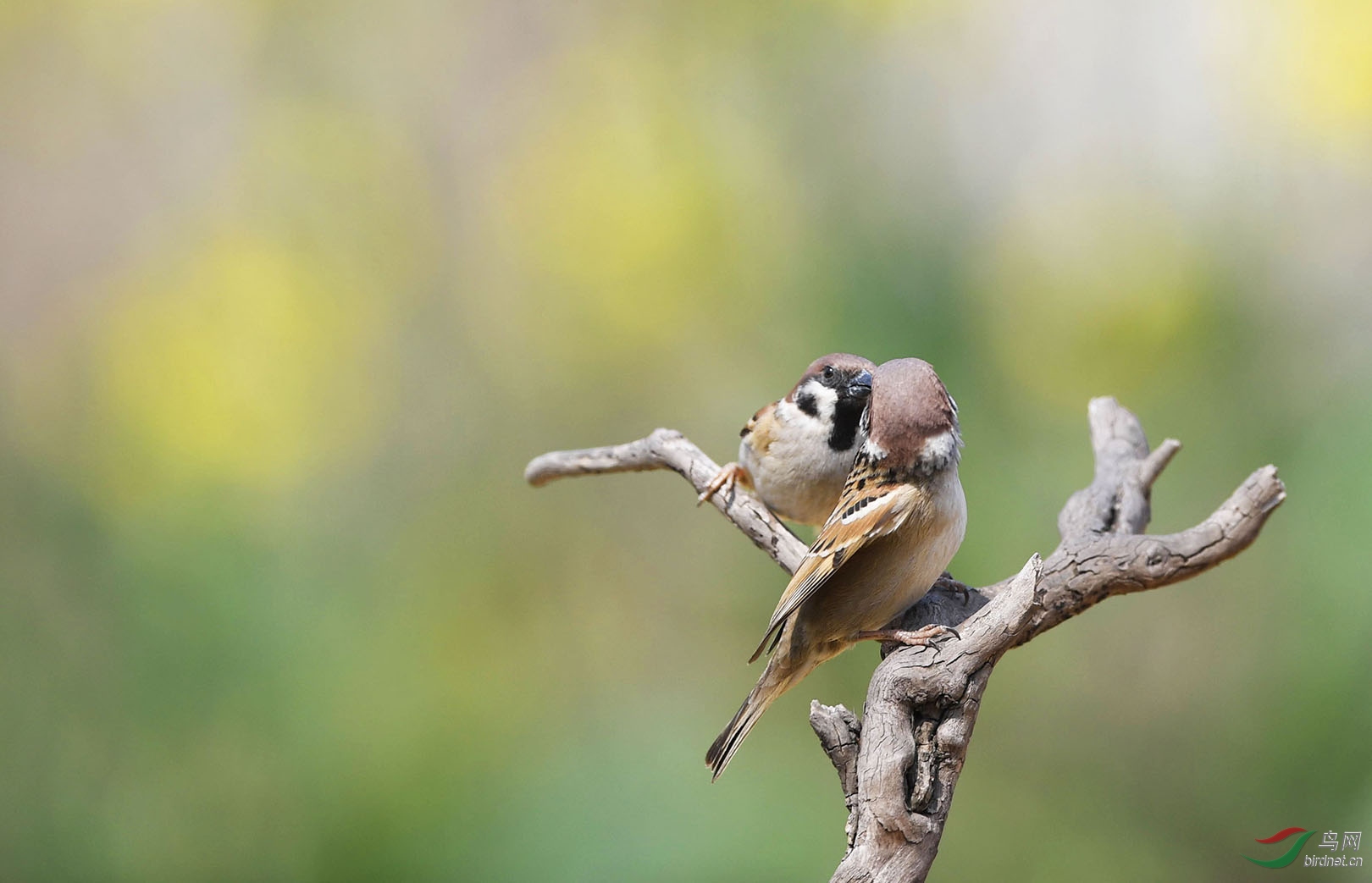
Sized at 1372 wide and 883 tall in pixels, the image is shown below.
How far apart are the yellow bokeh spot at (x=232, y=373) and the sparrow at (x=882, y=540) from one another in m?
1.92

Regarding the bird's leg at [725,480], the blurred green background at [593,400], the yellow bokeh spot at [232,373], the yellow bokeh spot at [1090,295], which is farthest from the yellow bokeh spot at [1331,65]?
the yellow bokeh spot at [232,373]

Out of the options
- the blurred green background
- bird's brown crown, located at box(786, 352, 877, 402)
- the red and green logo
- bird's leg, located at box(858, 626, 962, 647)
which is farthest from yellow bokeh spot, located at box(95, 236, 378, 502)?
the red and green logo

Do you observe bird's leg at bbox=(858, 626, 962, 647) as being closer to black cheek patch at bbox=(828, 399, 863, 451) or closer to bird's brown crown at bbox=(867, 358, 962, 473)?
Answer: bird's brown crown at bbox=(867, 358, 962, 473)

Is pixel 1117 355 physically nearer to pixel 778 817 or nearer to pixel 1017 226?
pixel 1017 226

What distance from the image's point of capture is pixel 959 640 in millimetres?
1093

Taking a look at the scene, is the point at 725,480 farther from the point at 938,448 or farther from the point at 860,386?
the point at 938,448

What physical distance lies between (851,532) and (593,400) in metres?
1.83

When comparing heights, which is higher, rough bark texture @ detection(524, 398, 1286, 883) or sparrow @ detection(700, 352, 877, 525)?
sparrow @ detection(700, 352, 877, 525)

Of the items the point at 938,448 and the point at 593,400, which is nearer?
the point at 938,448

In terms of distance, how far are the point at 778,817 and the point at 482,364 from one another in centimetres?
151

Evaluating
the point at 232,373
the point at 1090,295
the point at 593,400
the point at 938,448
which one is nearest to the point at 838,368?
the point at 938,448

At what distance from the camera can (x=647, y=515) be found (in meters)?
2.93

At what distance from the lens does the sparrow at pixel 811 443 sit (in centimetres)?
169

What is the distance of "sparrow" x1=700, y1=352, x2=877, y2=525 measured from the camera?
1.69 metres
